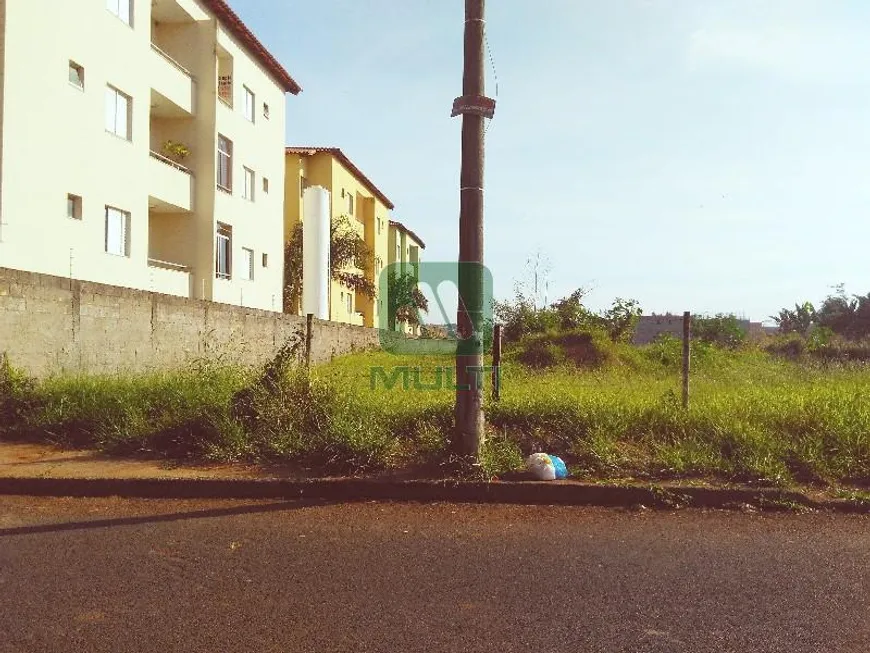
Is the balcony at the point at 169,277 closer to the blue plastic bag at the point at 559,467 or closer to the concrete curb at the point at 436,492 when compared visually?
the concrete curb at the point at 436,492

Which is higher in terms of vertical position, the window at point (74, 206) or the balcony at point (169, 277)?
the window at point (74, 206)

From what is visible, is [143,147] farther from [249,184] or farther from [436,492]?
[436,492]

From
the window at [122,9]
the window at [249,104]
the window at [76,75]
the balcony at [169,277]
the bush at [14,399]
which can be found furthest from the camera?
the window at [249,104]

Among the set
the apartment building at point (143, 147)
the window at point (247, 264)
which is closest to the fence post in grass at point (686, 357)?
the apartment building at point (143, 147)

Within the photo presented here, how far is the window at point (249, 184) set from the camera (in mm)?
22609

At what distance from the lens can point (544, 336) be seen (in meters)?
19.7

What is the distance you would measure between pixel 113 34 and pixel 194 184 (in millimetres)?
4813

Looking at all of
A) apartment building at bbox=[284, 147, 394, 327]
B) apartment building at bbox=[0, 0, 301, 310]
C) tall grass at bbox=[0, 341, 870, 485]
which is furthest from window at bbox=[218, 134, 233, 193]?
tall grass at bbox=[0, 341, 870, 485]

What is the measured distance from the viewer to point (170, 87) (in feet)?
59.4

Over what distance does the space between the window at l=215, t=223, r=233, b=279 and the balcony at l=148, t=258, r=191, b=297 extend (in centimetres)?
127

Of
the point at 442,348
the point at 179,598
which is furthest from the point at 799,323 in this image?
the point at 179,598

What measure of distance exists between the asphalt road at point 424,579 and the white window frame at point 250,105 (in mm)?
19642

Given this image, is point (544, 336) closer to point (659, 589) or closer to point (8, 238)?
point (8, 238)

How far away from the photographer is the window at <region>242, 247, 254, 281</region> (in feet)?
73.0
